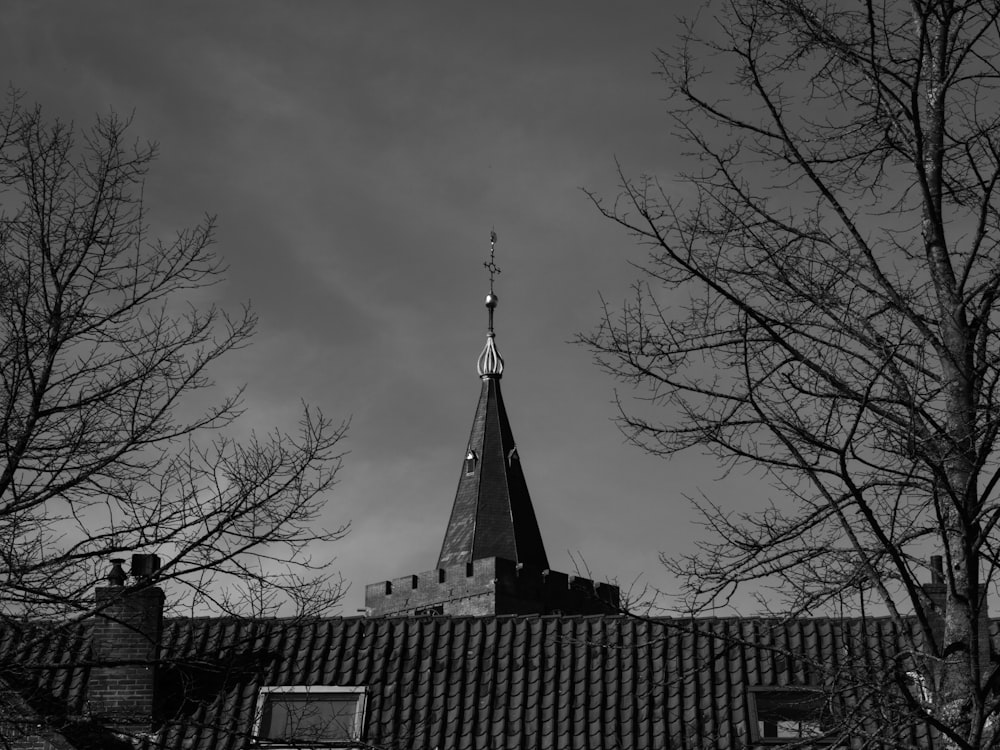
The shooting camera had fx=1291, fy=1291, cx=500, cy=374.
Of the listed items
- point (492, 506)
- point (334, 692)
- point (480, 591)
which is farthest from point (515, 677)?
point (492, 506)

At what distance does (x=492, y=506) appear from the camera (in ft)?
146

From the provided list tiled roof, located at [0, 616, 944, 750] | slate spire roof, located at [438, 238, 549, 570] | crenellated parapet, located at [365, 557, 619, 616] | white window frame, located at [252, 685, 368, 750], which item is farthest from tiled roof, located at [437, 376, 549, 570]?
white window frame, located at [252, 685, 368, 750]

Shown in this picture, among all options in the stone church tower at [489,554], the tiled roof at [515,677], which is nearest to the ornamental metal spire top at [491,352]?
the stone church tower at [489,554]

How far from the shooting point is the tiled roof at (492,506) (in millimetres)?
43156

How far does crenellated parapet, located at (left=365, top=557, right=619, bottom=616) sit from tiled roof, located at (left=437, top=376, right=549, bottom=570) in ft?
3.42

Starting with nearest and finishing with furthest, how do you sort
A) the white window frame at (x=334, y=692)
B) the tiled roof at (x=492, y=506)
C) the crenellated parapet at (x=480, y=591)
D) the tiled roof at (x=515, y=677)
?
the tiled roof at (x=515, y=677) < the white window frame at (x=334, y=692) < the crenellated parapet at (x=480, y=591) < the tiled roof at (x=492, y=506)

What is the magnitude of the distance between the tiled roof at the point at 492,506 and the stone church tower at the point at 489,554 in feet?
0.11

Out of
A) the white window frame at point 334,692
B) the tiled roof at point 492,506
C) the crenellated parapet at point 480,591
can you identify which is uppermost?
the tiled roof at point 492,506

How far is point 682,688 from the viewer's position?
633 inches

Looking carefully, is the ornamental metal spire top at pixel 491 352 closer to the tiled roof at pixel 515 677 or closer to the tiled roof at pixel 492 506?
the tiled roof at pixel 492 506

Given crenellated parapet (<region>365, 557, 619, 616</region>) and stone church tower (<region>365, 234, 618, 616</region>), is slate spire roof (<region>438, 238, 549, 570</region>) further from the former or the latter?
crenellated parapet (<region>365, 557, 619, 616</region>)

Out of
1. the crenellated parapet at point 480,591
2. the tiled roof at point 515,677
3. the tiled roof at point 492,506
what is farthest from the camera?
the tiled roof at point 492,506

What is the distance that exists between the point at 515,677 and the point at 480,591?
2329 cm

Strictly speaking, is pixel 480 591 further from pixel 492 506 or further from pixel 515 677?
pixel 515 677
